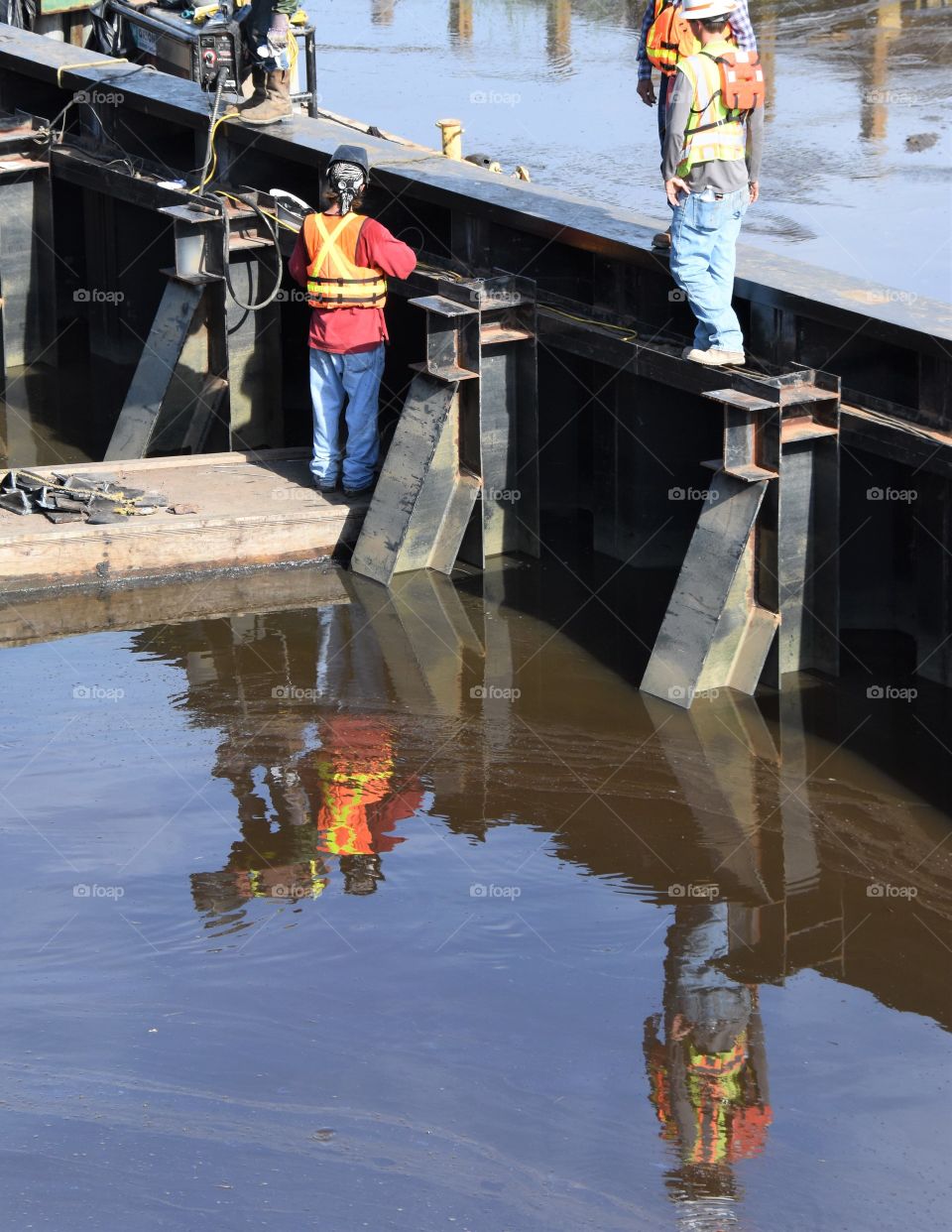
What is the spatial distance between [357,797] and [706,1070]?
92.9 inches

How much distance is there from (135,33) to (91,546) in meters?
9.01

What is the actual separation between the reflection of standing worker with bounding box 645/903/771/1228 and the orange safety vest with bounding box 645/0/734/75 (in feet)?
16.0

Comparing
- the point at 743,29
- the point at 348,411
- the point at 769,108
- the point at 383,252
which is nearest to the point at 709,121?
the point at 743,29

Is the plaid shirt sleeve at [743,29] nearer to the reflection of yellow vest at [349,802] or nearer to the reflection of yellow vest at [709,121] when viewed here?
the reflection of yellow vest at [709,121]

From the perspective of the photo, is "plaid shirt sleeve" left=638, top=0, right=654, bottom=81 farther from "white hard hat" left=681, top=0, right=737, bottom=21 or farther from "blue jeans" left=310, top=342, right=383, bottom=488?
"blue jeans" left=310, top=342, right=383, bottom=488

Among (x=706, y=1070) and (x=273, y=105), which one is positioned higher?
(x=273, y=105)

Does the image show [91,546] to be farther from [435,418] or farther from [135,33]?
[135,33]

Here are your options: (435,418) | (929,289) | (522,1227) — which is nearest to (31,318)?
(435,418)

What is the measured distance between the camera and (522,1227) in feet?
17.2

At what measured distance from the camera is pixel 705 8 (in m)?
8.20

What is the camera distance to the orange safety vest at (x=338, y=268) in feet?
32.9

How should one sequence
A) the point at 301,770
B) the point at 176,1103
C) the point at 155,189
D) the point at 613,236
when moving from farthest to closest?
1. the point at 155,189
2. the point at 613,236
3. the point at 301,770
4. the point at 176,1103

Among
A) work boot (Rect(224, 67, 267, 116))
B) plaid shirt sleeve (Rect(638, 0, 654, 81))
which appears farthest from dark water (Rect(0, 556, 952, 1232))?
work boot (Rect(224, 67, 267, 116))

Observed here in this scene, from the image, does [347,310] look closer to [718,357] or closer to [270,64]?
[718,357]
